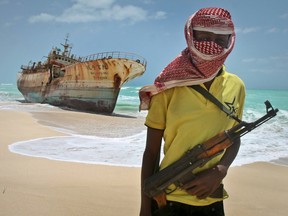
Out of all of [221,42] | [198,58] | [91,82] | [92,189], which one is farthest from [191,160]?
[91,82]

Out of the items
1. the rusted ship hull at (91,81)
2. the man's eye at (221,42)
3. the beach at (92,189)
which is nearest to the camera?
the man's eye at (221,42)

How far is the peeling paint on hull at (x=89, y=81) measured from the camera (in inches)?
867

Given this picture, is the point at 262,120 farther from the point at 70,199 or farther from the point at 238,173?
the point at 238,173

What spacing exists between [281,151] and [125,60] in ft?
49.2

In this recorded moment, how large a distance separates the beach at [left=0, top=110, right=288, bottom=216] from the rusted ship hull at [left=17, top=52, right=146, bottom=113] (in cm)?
1637

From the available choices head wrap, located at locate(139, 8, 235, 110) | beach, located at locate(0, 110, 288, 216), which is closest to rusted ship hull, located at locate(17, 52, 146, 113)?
beach, located at locate(0, 110, 288, 216)

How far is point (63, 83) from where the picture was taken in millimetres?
25328

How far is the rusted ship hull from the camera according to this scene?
22.0 metres

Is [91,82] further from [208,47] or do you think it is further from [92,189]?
[208,47]

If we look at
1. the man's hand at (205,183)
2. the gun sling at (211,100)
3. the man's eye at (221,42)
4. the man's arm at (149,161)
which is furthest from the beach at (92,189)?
the man's eye at (221,42)

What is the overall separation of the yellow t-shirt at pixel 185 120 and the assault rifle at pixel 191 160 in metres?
0.05

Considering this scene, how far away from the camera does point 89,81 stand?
23.3 metres

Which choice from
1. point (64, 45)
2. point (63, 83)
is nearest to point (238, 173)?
point (63, 83)

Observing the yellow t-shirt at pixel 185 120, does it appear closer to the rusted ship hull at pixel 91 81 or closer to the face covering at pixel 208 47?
the face covering at pixel 208 47
